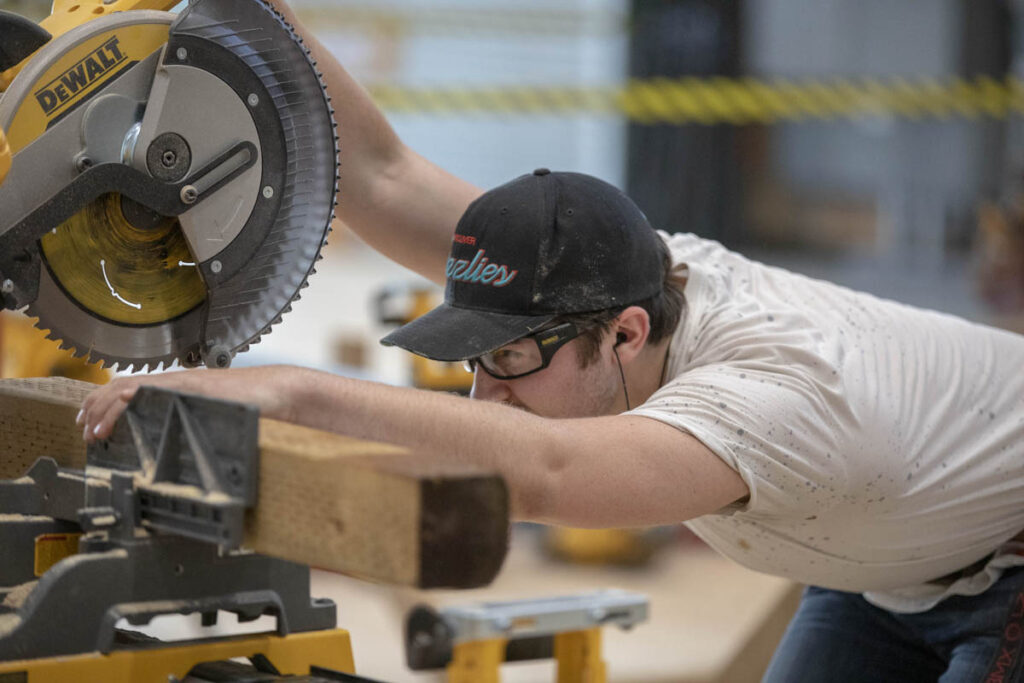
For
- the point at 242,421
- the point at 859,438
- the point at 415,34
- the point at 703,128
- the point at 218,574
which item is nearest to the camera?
the point at 242,421

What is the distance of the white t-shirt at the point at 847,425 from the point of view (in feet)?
5.52

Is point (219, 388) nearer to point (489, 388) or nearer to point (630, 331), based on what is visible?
point (489, 388)

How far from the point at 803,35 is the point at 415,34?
3.40m

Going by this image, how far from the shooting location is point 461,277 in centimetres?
187

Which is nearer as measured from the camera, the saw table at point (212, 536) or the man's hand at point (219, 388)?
the saw table at point (212, 536)

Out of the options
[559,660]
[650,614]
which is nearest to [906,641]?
[559,660]

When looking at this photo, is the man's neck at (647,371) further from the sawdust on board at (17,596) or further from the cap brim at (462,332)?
the sawdust on board at (17,596)

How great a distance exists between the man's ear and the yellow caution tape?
722 cm

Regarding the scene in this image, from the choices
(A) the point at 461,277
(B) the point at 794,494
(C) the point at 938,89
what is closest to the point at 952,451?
(B) the point at 794,494

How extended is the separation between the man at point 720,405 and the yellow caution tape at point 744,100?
7044 millimetres

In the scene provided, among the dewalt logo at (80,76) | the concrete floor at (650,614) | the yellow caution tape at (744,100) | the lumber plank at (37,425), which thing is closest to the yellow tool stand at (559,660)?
the lumber plank at (37,425)

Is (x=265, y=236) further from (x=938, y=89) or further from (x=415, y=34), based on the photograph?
(x=415, y=34)

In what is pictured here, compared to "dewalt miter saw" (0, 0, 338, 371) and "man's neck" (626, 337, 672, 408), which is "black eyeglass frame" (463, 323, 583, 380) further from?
"dewalt miter saw" (0, 0, 338, 371)

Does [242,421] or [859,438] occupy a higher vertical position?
[242,421]
